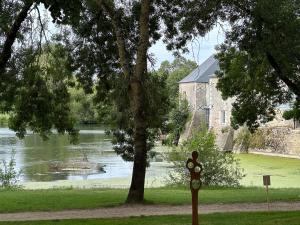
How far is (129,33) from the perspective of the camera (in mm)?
19438

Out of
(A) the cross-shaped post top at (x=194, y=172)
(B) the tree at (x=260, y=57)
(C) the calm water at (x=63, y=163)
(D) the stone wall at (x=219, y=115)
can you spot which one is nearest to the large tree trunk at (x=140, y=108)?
(B) the tree at (x=260, y=57)

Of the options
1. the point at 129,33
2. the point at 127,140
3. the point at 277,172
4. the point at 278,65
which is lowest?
the point at 277,172

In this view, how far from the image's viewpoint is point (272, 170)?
37438mm

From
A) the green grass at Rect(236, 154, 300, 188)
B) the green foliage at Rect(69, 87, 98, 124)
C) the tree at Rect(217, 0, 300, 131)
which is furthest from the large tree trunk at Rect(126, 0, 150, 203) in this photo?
the green grass at Rect(236, 154, 300, 188)

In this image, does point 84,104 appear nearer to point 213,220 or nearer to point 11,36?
point 11,36

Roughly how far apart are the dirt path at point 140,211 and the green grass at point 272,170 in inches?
532

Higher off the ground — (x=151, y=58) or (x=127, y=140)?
(x=151, y=58)

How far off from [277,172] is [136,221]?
2443 centimetres

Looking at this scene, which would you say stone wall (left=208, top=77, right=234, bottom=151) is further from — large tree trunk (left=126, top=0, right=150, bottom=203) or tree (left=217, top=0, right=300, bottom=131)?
large tree trunk (left=126, top=0, right=150, bottom=203)

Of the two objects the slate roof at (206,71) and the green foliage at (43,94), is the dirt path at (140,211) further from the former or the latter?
the slate roof at (206,71)

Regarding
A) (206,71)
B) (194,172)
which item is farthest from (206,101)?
(194,172)

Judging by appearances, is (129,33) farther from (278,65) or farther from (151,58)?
(278,65)

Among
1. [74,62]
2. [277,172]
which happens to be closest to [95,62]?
[74,62]

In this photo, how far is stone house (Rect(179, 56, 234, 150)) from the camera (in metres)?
60.8
